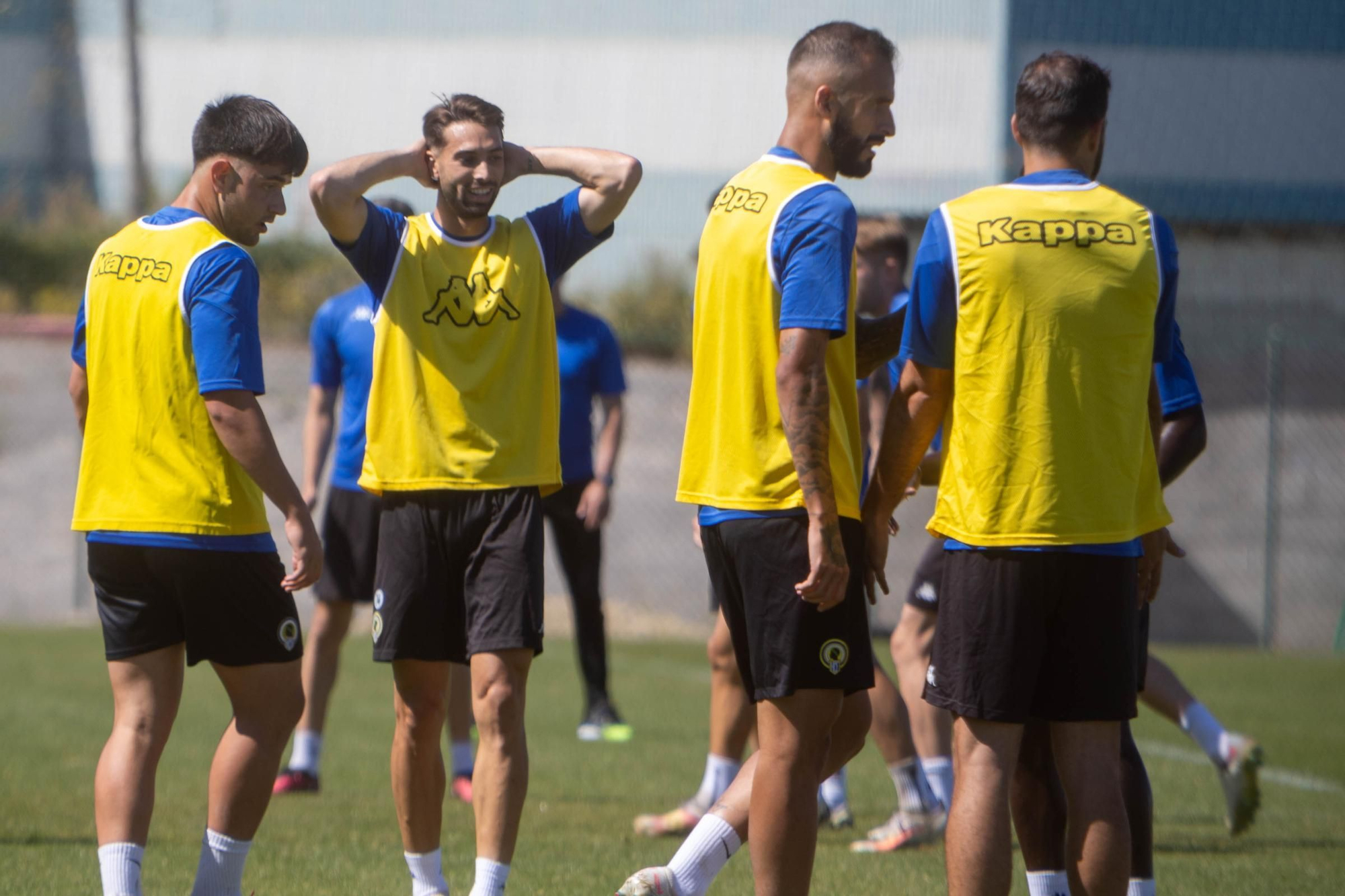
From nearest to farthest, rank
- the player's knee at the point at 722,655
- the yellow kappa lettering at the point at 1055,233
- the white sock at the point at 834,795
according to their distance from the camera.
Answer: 1. the yellow kappa lettering at the point at 1055,233
2. the player's knee at the point at 722,655
3. the white sock at the point at 834,795

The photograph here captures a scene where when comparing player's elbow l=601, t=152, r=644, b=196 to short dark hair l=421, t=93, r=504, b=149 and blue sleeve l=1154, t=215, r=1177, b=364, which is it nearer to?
short dark hair l=421, t=93, r=504, b=149

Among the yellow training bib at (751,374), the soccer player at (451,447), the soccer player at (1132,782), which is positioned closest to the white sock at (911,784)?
the soccer player at (1132,782)

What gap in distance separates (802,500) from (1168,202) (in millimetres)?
16429

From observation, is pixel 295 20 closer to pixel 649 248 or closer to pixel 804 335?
pixel 649 248

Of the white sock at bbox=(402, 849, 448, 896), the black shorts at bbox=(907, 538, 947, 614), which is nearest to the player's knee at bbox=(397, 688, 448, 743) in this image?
the white sock at bbox=(402, 849, 448, 896)

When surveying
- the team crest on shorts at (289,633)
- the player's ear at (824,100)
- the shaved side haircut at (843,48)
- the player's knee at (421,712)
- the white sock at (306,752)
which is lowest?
Answer: the white sock at (306,752)

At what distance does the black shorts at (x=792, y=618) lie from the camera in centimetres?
377

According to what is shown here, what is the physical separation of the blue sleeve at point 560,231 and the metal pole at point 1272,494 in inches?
493

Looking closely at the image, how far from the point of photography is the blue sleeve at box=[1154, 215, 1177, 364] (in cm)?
369

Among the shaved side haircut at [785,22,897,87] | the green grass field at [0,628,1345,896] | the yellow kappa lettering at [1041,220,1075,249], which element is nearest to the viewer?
the yellow kappa lettering at [1041,220,1075,249]

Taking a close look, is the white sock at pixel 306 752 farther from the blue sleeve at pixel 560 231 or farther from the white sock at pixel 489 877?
the blue sleeve at pixel 560 231

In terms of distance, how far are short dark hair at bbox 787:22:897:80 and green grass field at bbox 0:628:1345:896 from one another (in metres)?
2.57

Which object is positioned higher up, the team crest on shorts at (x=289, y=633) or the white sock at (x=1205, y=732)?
the team crest on shorts at (x=289, y=633)

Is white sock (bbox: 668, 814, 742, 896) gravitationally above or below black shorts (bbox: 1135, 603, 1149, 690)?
below
